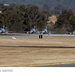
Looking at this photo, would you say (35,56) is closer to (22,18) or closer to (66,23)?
(22,18)

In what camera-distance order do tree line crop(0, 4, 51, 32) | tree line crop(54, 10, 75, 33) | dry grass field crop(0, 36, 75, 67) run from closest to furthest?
1. dry grass field crop(0, 36, 75, 67)
2. tree line crop(0, 4, 51, 32)
3. tree line crop(54, 10, 75, 33)

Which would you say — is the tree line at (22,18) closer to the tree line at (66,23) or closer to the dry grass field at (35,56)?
the tree line at (66,23)

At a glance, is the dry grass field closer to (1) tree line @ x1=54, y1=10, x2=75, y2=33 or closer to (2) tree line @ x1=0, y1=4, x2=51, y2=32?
(2) tree line @ x1=0, y1=4, x2=51, y2=32

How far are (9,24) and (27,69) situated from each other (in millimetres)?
111690

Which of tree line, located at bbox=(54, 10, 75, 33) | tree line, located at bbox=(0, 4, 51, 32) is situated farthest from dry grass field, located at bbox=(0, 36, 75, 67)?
tree line, located at bbox=(54, 10, 75, 33)

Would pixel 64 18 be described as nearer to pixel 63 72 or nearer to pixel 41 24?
pixel 41 24

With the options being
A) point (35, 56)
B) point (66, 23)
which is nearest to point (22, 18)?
point (66, 23)

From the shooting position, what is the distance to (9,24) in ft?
384

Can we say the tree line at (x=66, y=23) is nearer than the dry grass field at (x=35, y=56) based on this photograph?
No

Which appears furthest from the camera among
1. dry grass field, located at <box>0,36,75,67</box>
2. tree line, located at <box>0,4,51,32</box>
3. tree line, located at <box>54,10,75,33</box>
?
tree line, located at <box>54,10,75,33</box>

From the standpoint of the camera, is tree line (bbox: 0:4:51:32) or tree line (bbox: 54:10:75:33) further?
tree line (bbox: 54:10:75:33)

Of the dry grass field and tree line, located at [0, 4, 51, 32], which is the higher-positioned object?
tree line, located at [0, 4, 51, 32]

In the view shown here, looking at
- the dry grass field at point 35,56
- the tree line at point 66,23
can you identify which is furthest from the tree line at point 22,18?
the dry grass field at point 35,56

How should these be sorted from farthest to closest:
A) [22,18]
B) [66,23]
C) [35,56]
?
1. [66,23]
2. [22,18]
3. [35,56]
